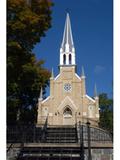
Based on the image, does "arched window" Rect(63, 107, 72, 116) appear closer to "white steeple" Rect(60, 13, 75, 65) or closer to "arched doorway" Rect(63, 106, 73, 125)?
"arched doorway" Rect(63, 106, 73, 125)

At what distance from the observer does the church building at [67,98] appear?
23.0m

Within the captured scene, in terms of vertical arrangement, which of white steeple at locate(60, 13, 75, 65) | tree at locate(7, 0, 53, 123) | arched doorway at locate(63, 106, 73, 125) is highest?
white steeple at locate(60, 13, 75, 65)

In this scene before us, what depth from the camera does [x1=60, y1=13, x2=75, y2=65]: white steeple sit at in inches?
1004

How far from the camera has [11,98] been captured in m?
8.52

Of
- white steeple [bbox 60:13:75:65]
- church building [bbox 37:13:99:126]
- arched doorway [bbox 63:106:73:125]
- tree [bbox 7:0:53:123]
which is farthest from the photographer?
white steeple [bbox 60:13:75:65]

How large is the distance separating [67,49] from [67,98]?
3820 mm

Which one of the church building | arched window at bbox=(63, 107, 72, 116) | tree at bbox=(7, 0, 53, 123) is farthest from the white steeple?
tree at bbox=(7, 0, 53, 123)

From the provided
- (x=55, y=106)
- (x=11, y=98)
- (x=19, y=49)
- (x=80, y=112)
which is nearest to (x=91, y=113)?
(x=80, y=112)

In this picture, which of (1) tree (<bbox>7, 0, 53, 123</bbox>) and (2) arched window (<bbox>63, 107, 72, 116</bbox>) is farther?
(2) arched window (<bbox>63, 107, 72, 116</bbox>)

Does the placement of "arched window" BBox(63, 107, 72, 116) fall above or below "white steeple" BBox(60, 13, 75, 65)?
below

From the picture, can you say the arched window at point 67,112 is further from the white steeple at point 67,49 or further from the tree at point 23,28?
the tree at point 23,28

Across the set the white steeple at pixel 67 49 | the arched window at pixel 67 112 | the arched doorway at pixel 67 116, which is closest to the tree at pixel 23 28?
the arched doorway at pixel 67 116

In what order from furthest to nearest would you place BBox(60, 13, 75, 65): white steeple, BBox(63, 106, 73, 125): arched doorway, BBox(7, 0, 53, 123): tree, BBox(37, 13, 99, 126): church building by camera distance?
BBox(60, 13, 75, 65): white steeple < BBox(37, 13, 99, 126): church building < BBox(63, 106, 73, 125): arched doorway < BBox(7, 0, 53, 123): tree

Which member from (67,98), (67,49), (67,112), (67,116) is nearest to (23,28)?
(67,116)
